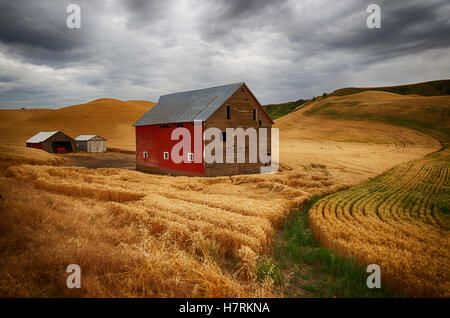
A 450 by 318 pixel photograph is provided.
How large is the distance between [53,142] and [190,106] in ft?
111

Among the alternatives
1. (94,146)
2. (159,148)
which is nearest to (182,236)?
(159,148)

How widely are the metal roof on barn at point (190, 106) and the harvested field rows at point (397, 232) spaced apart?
48.2ft

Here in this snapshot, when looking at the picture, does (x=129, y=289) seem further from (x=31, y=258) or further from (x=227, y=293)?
(x=31, y=258)

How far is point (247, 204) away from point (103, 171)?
15613mm

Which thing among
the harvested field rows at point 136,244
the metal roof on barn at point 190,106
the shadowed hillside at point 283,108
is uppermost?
the shadowed hillside at point 283,108

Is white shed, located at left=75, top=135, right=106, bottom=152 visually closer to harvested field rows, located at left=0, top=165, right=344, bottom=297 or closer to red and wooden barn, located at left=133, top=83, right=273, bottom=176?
red and wooden barn, located at left=133, top=83, right=273, bottom=176

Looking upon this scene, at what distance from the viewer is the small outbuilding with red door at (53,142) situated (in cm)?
4609

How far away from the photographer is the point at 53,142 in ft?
155

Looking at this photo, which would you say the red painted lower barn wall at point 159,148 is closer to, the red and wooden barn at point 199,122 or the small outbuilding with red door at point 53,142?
the red and wooden barn at point 199,122

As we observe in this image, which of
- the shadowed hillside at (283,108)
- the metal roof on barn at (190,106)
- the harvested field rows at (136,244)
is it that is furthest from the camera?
the shadowed hillside at (283,108)

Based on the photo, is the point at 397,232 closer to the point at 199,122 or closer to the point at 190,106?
the point at 199,122

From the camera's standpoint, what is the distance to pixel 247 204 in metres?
12.2

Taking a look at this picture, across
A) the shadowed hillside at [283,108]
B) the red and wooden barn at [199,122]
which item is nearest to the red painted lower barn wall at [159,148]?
the red and wooden barn at [199,122]
